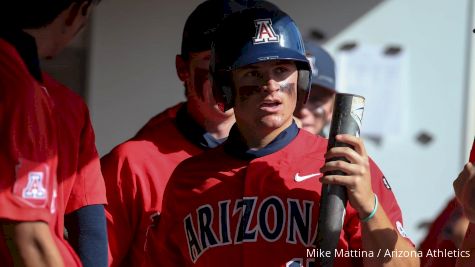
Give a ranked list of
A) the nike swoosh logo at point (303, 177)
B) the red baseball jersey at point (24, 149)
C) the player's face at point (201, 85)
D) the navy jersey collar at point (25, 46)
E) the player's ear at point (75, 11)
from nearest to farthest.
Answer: the red baseball jersey at point (24, 149)
the navy jersey collar at point (25, 46)
the player's ear at point (75, 11)
the nike swoosh logo at point (303, 177)
the player's face at point (201, 85)

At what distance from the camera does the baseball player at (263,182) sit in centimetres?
317

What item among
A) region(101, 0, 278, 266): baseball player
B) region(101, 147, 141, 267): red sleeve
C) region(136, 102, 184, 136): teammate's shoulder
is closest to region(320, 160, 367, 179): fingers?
region(101, 0, 278, 266): baseball player

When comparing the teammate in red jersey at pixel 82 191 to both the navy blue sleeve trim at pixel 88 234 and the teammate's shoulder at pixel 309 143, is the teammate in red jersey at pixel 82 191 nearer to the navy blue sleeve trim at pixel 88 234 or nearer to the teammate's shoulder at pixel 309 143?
the navy blue sleeve trim at pixel 88 234

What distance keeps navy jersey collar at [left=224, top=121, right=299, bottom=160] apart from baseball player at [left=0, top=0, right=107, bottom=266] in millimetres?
657

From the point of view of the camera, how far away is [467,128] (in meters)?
6.84

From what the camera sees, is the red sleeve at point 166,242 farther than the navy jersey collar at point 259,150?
Yes

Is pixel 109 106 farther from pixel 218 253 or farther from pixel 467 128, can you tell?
pixel 218 253

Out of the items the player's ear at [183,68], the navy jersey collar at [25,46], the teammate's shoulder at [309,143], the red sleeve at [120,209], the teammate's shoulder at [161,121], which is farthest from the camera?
the teammate's shoulder at [161,121]

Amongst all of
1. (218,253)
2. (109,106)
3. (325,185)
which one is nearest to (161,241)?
(218,253)

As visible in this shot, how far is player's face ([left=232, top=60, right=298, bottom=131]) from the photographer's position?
345 cm

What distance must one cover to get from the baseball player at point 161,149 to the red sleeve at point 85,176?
0.86 metres

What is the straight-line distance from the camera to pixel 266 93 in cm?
344

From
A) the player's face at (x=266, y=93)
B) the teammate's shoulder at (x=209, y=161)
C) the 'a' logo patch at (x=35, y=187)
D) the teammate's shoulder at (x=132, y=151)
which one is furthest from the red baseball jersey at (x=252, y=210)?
the 'a' logo patch at (x=35, y=187)

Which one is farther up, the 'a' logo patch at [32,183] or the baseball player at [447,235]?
the 'a' logo patch at [32,183]
